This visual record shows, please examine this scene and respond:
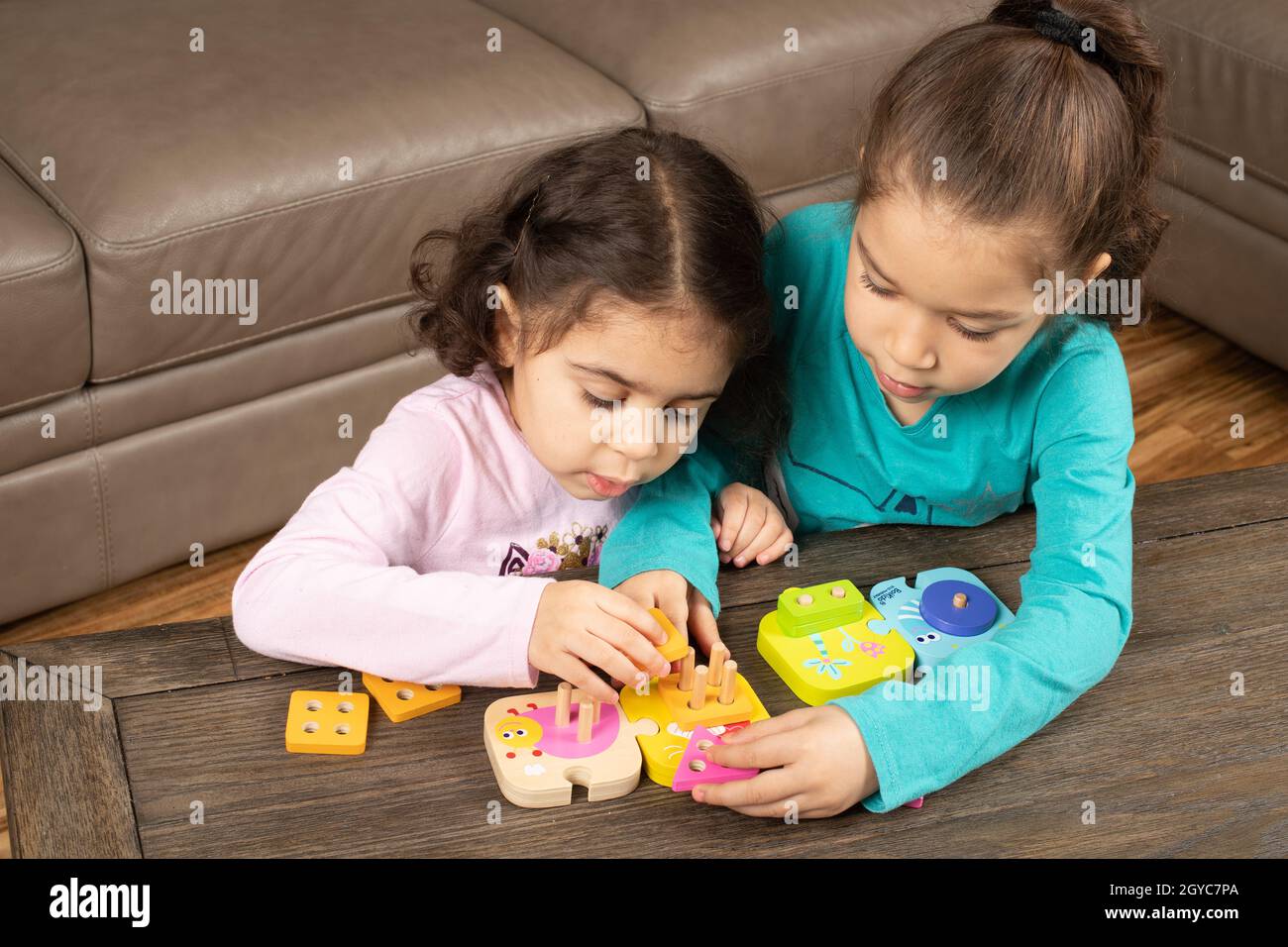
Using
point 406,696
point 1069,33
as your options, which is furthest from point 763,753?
point 1069,33

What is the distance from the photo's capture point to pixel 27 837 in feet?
2.43

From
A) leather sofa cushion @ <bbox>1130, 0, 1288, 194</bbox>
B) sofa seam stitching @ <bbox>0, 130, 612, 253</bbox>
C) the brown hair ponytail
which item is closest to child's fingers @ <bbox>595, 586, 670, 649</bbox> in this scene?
the brown hair ponytail

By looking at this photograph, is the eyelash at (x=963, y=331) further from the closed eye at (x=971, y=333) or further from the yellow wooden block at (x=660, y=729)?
the yellow wooden block at (x=660, y=729)

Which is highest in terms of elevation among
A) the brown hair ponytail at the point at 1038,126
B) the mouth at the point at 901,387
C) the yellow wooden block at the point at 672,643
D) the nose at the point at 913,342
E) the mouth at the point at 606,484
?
the brown hair ponytail at the point at 1038,126

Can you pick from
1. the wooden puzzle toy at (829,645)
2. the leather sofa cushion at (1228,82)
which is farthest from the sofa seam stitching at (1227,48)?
the wooden puzzle toy at (829,645)

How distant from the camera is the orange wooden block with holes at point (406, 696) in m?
0.84

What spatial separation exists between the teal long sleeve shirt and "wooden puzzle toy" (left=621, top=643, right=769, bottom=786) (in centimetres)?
8

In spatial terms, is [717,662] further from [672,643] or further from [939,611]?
[939,611]

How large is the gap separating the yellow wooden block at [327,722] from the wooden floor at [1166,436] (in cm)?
78

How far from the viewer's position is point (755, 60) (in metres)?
1.72

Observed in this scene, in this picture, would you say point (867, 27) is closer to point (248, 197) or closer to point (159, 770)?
point (248, 197)

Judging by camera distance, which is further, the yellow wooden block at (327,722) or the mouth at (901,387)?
the mouth at (901,387)

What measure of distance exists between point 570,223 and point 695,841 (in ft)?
1.51

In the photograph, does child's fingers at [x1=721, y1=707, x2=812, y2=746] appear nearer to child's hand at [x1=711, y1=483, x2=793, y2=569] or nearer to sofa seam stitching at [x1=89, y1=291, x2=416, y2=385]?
child's hand at [x1=711, y1=483, x2=793, y2=569]
